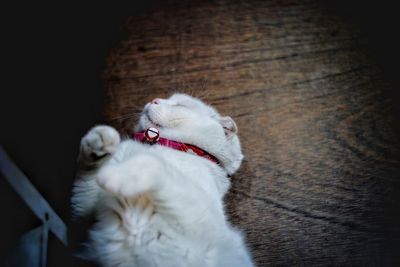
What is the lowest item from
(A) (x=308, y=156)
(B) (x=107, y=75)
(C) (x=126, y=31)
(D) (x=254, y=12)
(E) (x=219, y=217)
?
(E) (x=219, y=217)

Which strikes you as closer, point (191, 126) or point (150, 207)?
point (150, 207)

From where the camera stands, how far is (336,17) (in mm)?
2125

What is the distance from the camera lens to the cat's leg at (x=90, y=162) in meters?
1.12

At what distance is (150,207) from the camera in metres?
0.99

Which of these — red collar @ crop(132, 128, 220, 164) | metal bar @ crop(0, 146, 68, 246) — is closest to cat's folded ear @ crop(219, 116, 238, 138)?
red collar @ crop(132, 128, 220, 164)

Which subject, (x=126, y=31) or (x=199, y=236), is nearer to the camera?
(x=199, y=236)

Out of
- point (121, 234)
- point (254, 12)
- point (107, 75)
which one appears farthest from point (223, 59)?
point (121, 234)

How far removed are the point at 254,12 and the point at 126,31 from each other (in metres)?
0.70

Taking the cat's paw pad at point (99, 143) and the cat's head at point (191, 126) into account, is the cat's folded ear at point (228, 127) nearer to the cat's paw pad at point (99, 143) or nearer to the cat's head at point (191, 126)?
the cat's head at point (191, 126)

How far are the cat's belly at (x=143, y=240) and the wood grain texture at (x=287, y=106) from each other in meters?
0.51

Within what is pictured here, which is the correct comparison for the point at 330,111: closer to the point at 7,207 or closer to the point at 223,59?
the point at 223,59

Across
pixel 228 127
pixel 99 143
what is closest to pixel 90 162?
pixel 99 143

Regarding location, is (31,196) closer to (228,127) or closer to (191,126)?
(191,126)

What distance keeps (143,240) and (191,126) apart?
1.43 feet
